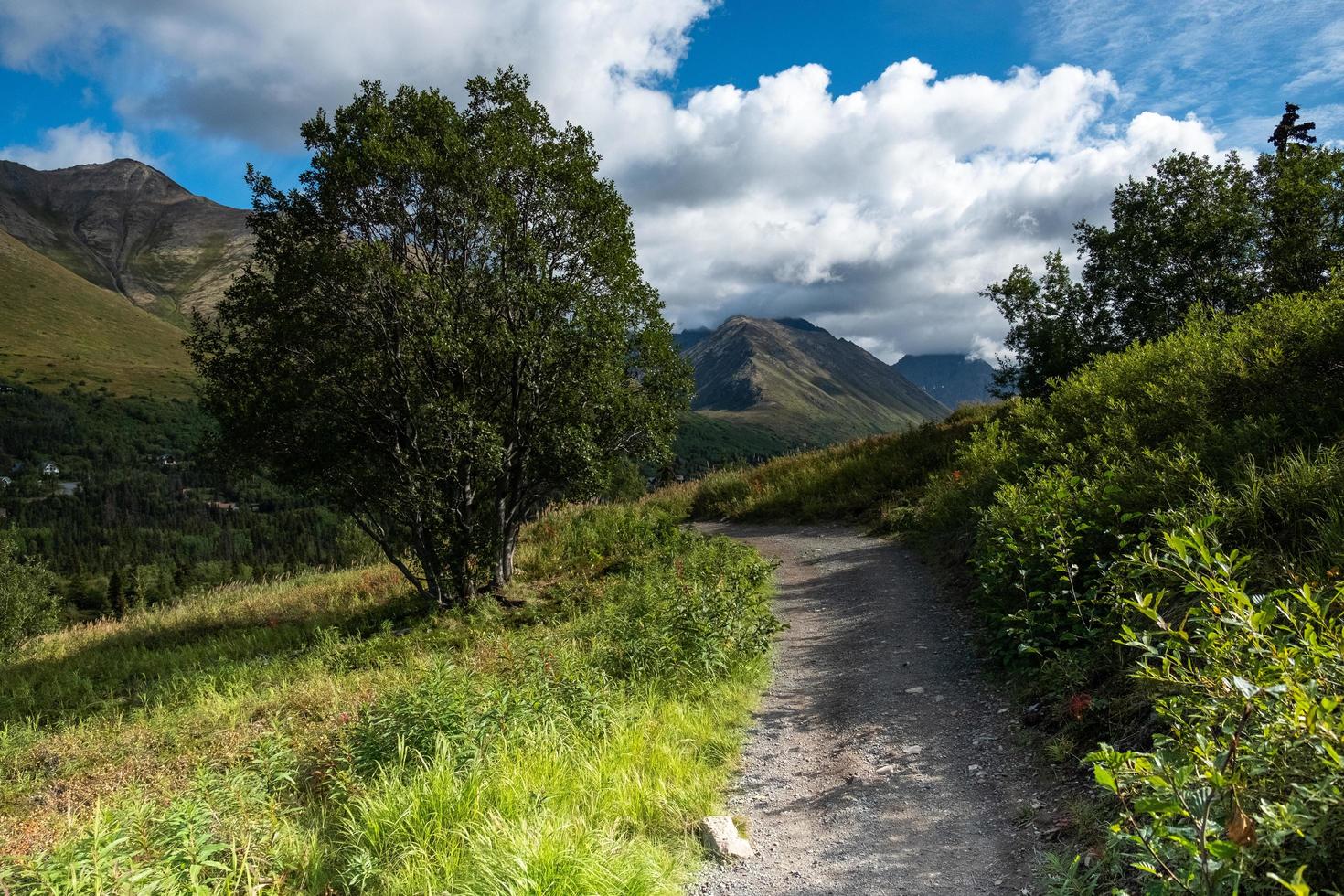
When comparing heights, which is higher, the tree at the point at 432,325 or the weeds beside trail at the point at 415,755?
the tree at the point at 432,325

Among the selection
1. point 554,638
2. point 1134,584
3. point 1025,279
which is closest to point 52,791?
point 554,638

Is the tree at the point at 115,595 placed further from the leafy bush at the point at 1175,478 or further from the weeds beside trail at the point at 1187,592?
the leafy bush at the point at 1175,478

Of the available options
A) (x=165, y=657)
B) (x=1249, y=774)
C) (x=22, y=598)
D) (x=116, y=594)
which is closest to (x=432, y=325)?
(x=165, y=657)

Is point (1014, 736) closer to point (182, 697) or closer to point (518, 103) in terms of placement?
point (182, 697)

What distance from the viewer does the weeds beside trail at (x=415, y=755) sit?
4.35 meters

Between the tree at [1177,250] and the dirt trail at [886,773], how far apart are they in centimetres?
2280

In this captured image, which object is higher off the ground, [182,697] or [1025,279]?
[1025,279]

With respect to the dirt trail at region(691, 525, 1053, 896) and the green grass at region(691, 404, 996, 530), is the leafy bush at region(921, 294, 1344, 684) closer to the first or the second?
the dirt trail at region(691, 525, 1053, 896)

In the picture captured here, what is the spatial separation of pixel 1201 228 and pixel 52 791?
35882 millimetres

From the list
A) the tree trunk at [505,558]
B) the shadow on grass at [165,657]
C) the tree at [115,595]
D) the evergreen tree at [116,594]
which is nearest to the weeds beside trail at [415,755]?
the shadow on grass at [165,657]

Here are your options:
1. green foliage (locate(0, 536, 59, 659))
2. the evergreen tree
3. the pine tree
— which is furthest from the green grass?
the evergreen tree

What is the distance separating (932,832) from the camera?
5094 mm

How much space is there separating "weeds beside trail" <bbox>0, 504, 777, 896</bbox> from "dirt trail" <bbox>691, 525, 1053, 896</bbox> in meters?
0.51

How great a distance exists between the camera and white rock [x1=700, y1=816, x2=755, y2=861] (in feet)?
16.5
